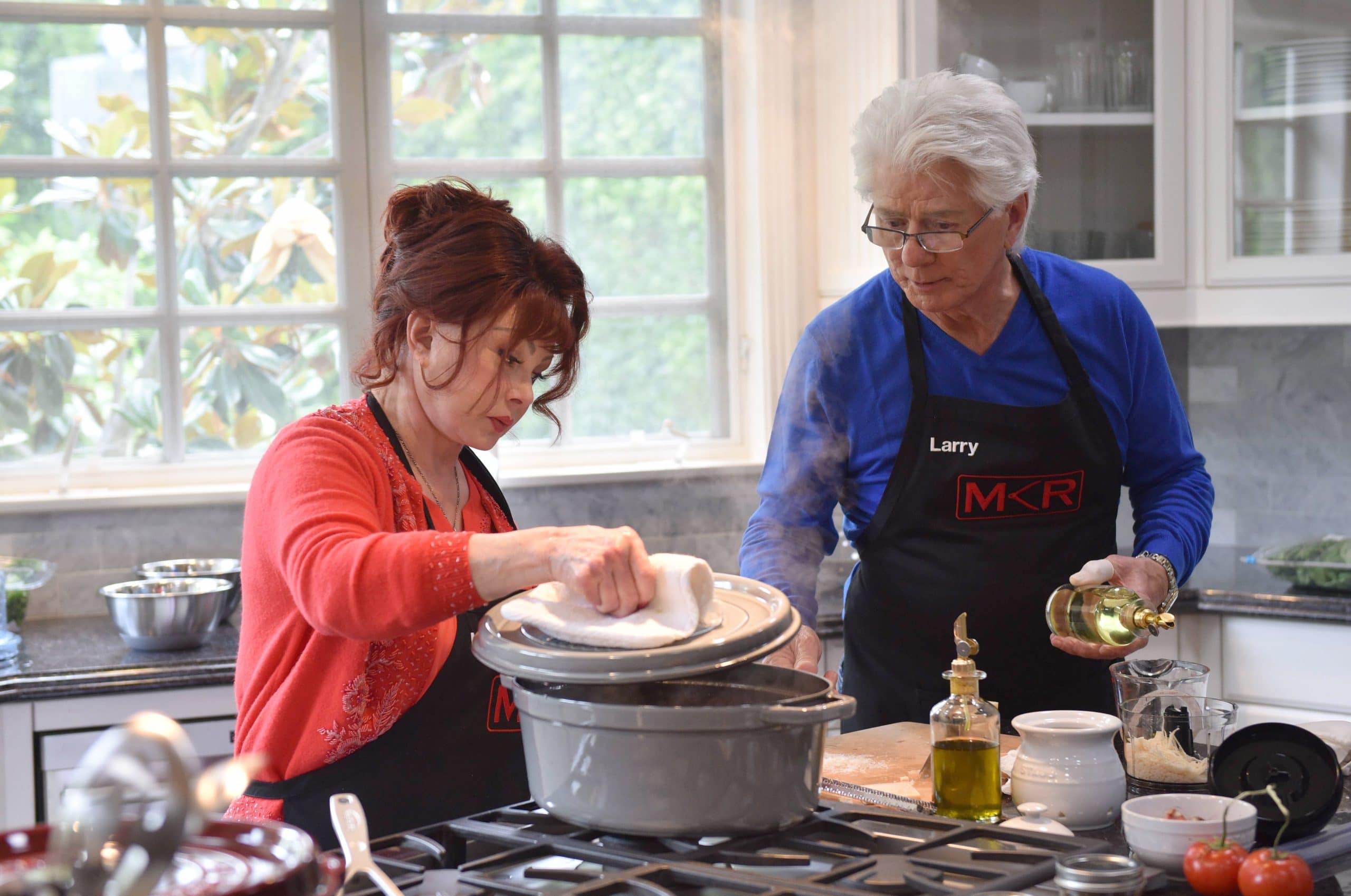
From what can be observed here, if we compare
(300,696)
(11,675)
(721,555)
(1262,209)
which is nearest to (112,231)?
(11,675)

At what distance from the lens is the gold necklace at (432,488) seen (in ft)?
5.05

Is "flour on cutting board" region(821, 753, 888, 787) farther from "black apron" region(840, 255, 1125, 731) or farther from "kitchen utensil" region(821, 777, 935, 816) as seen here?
"black apron" region(840, 255, 1125, 731)

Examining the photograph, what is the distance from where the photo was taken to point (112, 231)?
300 cm

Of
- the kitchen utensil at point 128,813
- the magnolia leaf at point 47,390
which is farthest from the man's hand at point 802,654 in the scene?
the magnolia leaf at point 47,390

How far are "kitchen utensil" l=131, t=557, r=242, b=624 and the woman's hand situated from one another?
5.60 feet

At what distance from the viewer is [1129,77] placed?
2982mm

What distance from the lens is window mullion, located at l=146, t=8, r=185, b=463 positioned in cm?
297

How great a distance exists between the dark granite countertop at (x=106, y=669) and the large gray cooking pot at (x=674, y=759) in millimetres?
1467

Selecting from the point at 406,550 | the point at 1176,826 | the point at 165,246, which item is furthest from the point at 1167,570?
the point at 165,246

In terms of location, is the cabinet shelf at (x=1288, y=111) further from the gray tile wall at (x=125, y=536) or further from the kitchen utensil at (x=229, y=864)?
the kitchen utensil at (x=229, y=864)

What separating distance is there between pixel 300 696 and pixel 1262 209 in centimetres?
239

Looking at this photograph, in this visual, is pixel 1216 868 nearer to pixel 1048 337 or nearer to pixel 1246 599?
pixel 1048 337

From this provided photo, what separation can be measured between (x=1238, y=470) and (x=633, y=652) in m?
2.74

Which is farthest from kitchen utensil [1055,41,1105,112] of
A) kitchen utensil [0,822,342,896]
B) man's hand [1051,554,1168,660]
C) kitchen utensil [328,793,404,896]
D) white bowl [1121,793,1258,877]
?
kitchen utensil [0,822,342,896]
